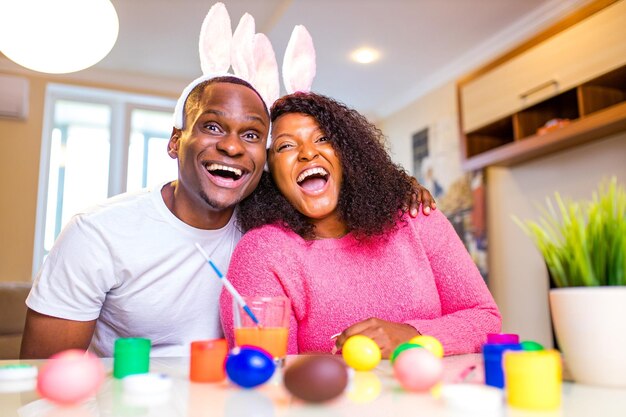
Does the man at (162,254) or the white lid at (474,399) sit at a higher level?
the man at (162,254)

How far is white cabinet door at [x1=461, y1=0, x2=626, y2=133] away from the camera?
2.62m

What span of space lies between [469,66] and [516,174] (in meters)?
0.92

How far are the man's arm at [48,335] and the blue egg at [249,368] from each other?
850mm

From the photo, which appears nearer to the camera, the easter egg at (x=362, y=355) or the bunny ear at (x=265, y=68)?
the easter egg at (x=362, y=355)

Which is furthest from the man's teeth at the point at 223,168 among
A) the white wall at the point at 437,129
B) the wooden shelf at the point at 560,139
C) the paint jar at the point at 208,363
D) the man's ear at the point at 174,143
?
the white wall at the point at 437,129

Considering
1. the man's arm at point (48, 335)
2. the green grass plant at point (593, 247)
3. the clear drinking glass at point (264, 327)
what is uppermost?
the green grass plant at point (593, 247)

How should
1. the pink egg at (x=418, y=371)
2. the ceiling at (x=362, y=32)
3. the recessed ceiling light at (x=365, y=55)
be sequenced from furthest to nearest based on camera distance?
the recessed ceiling light at (x=365, y=55)
the ceiling at (x=362, y=32)
the pink egg at (x=418, y=371)

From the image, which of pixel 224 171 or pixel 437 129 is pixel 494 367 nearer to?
pixel 224 171

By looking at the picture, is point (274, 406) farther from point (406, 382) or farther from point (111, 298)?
point (111, 298)

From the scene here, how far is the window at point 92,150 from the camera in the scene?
444 cm

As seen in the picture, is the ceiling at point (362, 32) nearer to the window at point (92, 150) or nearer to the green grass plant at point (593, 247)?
the window at point (92, 150)

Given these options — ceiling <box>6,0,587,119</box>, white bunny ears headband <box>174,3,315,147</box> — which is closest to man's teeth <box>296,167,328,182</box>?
white bunny ears headband <box>174,3,315,147</box>

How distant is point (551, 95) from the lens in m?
2.99

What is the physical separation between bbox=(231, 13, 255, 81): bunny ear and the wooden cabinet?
1.86m
